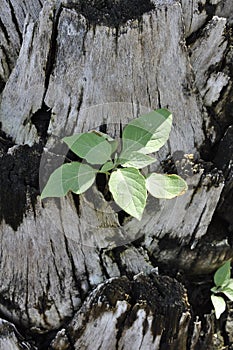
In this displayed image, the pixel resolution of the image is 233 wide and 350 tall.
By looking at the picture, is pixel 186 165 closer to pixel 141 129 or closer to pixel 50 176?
pixel 141 129

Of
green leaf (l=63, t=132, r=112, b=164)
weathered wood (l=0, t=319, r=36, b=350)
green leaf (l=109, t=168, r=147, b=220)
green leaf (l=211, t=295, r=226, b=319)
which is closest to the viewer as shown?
green leaf (l=109, t=168, r=147, b=220)

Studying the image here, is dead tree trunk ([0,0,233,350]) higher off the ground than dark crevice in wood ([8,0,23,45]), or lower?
lower

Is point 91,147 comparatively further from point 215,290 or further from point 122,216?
point 215,290

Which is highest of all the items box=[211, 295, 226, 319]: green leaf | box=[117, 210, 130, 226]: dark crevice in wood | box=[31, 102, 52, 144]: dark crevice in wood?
box=[31, 102, 52, 144]: dark crevice in wood

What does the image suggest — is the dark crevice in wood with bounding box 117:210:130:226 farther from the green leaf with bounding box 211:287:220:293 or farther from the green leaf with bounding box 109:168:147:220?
the green leaf with bounding box 211:287:220:293

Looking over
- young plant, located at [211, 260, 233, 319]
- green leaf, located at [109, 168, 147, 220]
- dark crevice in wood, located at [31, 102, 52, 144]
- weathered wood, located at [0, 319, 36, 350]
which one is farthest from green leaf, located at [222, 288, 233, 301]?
dark crevice in wood, located at [31, 102, 52, 144]

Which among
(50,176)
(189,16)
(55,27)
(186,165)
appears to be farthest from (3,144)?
(189,16)
